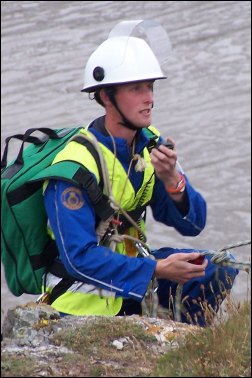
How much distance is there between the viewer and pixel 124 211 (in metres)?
5.10

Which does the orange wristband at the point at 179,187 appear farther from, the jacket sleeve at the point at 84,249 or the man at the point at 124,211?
the jacket sleeve at the point at 84,249

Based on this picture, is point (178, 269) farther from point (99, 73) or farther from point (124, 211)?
point (99, 73)

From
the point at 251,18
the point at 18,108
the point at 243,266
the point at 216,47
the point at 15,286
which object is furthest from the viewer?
the point at 251,18

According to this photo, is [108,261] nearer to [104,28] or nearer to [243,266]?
[243,266]

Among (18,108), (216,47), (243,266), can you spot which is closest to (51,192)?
(243,266)

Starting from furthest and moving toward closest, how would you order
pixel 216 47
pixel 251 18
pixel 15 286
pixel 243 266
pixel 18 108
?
1. pixel 251 18
2. pixel 216 47
3. pixel 18 108
4. pixel 15 286
5. pixel 243 266

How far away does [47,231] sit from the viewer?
5160 mm

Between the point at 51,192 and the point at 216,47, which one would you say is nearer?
the point at 51,192

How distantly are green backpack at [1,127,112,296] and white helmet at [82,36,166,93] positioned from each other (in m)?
0.29

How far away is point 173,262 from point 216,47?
1250 centimetres

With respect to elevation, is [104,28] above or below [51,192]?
below

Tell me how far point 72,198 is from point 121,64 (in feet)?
2.53

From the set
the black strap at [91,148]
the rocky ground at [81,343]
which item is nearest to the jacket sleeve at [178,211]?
the black strap at [91,148]

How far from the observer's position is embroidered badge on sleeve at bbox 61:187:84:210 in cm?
488
